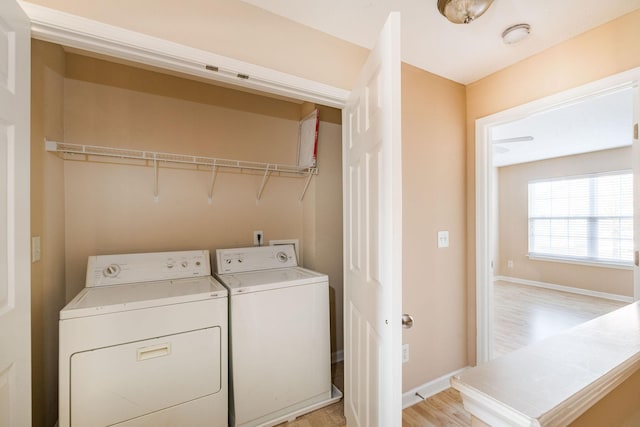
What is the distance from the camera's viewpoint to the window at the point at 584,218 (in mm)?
4234

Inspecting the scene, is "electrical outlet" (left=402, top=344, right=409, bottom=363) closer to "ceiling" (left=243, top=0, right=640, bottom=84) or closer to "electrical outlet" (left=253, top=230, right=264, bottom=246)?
"electrical outlet" (left=253, top=230, right=264, bottom=246)

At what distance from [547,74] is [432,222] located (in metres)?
1.18

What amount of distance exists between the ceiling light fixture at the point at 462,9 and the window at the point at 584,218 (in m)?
4.86

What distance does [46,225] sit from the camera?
1437 millimetres

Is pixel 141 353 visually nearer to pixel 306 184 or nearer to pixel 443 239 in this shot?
pixel 306 184

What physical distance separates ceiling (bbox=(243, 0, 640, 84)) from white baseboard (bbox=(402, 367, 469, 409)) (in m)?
2.23

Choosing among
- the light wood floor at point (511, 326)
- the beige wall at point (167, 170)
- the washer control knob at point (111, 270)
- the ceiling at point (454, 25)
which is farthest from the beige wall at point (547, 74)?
the washer control knob at point (111, 270)

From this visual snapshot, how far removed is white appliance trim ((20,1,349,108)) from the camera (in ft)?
3.28

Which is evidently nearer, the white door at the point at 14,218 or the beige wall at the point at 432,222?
the white door at the point at 14,218

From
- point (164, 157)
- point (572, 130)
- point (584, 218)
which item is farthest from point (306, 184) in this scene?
point (584, 218)

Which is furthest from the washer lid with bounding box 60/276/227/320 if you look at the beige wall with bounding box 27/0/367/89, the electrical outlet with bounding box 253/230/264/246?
the beige wall with bounding box 27/0/367/89

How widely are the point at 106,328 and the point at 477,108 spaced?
273 cm

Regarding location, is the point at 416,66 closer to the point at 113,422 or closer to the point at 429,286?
the point at 429,286

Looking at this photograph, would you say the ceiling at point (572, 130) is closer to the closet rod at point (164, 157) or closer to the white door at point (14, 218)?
the closet rod at point (164, 157)
